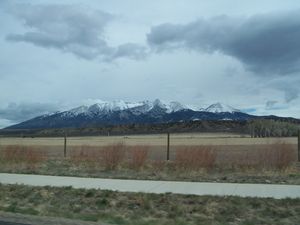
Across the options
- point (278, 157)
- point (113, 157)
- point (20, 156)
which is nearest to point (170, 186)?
point (278, 157)

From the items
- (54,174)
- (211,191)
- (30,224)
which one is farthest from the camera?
(54,174)

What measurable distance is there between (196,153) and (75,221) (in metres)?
10.1

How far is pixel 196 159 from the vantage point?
18.2 metres

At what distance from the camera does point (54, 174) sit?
17.1 meters

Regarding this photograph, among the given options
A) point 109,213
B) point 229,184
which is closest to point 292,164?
point 229,184

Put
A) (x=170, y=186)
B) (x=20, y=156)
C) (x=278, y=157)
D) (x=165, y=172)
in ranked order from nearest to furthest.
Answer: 1. (x=170, y=186)
2. (x=165, y=172)
3. (x=278, y=157)
4. (x=20, y=156)

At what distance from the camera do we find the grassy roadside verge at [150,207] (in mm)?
9148

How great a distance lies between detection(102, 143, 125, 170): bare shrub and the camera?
1922 centimetres

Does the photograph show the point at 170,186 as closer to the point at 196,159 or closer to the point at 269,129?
the point at 196,159

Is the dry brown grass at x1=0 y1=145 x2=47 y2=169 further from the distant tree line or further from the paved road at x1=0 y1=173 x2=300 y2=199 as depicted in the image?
the distant tree line

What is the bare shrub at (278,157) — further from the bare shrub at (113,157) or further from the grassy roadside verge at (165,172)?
the bare shrub at (113,157)

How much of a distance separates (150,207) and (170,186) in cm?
313

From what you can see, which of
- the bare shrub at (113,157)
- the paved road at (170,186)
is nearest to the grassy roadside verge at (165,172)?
the bare shrub at (113,157)

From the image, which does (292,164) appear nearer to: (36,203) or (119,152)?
(119,152)
